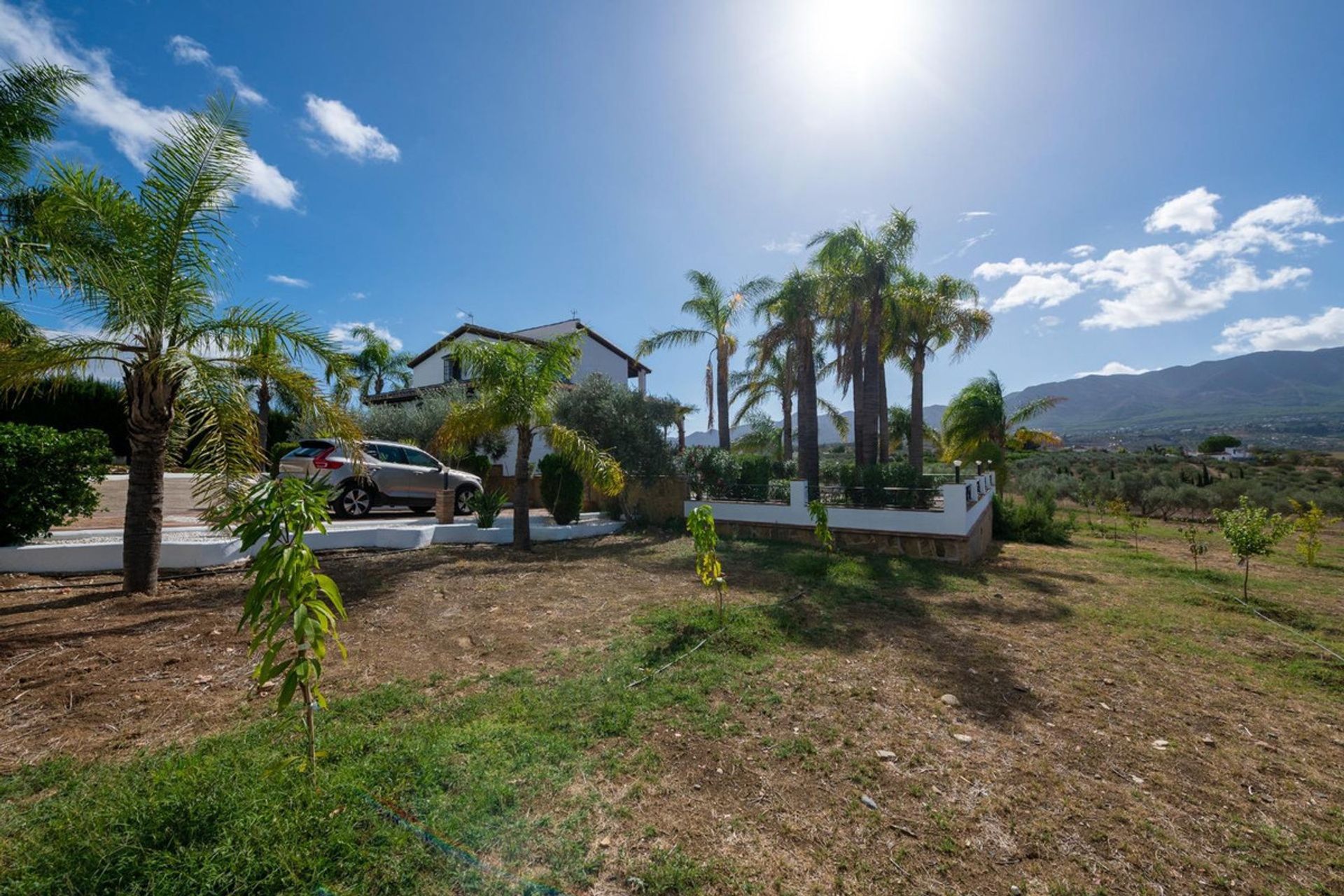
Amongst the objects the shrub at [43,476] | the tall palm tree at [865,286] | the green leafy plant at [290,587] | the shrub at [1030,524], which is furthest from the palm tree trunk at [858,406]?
the shrub at [43,476]

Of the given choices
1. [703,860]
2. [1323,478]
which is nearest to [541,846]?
[703,860]

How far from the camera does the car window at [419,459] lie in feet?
41.9

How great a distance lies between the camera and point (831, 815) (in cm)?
285

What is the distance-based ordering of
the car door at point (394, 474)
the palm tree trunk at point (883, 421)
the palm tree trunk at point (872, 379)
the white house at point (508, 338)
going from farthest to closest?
1. the white house at point (508, 338)
2. the palm tree trunk at point (883, 421)
3. the palm tree trunk at point (872, 379)
4. the car door at point (394, 474)

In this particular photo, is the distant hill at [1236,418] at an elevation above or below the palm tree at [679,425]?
above

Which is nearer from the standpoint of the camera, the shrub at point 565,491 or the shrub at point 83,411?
the shrub at point 565,491

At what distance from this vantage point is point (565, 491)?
43.9ft

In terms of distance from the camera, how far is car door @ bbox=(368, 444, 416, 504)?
1195 cm

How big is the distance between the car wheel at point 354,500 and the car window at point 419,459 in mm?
1272

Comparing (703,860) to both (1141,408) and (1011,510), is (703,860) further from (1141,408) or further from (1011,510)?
(1141,408)

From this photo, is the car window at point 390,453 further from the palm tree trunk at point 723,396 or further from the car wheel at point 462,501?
the palm tree trunk at point 723,396

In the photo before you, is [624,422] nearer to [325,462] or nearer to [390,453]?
[390,453]

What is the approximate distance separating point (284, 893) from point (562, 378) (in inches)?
383

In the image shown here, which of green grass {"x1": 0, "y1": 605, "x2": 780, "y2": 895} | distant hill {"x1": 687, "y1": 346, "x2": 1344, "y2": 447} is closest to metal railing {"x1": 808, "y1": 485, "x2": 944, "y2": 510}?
green grass {"x1": 0, "y1": 605, "x2": 780, "y2": 895}
